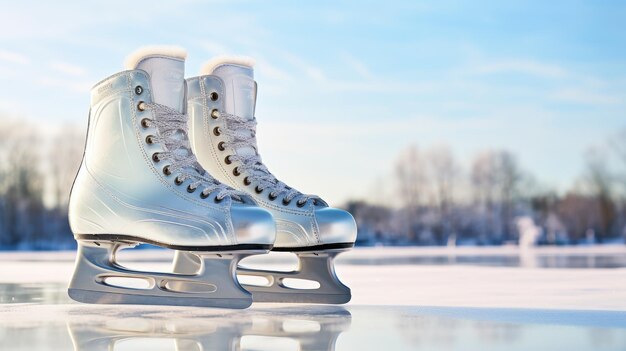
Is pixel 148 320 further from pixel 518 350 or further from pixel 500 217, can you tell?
pixel 500 217

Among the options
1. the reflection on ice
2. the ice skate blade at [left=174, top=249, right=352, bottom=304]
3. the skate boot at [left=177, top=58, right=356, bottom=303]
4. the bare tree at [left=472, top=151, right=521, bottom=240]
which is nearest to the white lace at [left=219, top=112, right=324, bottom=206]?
the skate boot at [left=177, top=58, right=356, bottom=303]

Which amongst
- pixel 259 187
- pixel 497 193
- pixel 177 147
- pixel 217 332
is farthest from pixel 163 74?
pixel 497 193

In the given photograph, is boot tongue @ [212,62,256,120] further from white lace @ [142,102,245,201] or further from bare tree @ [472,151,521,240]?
bare tree @ [472,151,521,240]

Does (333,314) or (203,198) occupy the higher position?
(203,198)

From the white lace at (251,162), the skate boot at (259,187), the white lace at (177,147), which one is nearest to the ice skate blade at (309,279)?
the skate boot at (259,187)

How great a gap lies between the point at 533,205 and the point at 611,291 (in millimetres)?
42553

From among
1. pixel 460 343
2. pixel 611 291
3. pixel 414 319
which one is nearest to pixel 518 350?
pixel 460 343

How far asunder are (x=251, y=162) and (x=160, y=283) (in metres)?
0.66

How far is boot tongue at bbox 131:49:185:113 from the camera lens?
291 cm

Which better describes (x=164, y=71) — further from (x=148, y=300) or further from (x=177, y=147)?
(x=148, y=300)

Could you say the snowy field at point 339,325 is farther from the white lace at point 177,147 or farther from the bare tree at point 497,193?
the bare tree at point 497,193

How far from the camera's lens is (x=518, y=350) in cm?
183

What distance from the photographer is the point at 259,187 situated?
309cm

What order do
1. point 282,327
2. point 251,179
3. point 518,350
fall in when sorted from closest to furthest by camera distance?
point 518,350 → point 282,327 → point 251,179
